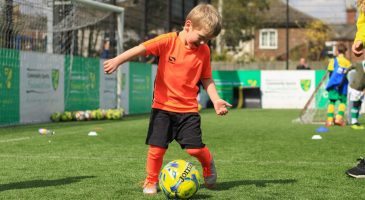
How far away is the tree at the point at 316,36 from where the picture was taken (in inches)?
1582

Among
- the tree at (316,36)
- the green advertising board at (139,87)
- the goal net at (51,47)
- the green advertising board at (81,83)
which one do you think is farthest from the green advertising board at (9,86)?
the tree at (316,36)

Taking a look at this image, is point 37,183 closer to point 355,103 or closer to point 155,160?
point 155,160

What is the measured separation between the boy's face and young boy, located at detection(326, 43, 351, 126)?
10064 mm

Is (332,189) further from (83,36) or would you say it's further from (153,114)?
(83,36)

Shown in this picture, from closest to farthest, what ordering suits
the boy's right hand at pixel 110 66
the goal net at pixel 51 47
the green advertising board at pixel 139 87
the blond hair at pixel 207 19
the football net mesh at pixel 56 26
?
the boy's right hand at pixel 110 66 < the blond hair at pixel 207 19 < the goal net at pixel 51 47 < the football net mesh at pixel 56 26 < the green advertising board at pixel 139 87

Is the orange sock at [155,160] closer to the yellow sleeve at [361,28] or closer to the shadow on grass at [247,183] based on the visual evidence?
the shadow on grass at [247,183]

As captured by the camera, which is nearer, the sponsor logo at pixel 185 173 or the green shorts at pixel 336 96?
the sponsor logo at pixel 185 173

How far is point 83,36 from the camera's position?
19125mm

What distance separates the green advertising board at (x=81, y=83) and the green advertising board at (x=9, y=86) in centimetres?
255

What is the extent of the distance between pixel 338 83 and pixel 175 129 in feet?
33.2

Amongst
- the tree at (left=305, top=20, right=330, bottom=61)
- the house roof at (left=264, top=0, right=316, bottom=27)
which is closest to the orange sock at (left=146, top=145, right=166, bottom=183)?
the house roof at (left=264, top=0, right=316, bottom=27)

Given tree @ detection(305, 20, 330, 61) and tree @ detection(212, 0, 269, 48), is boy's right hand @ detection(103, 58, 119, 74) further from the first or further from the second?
tree @ detection(212, 0, 269, 48)

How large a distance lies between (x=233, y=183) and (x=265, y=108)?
20598mm

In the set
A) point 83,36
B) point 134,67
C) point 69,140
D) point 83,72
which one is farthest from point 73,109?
point 69,140
